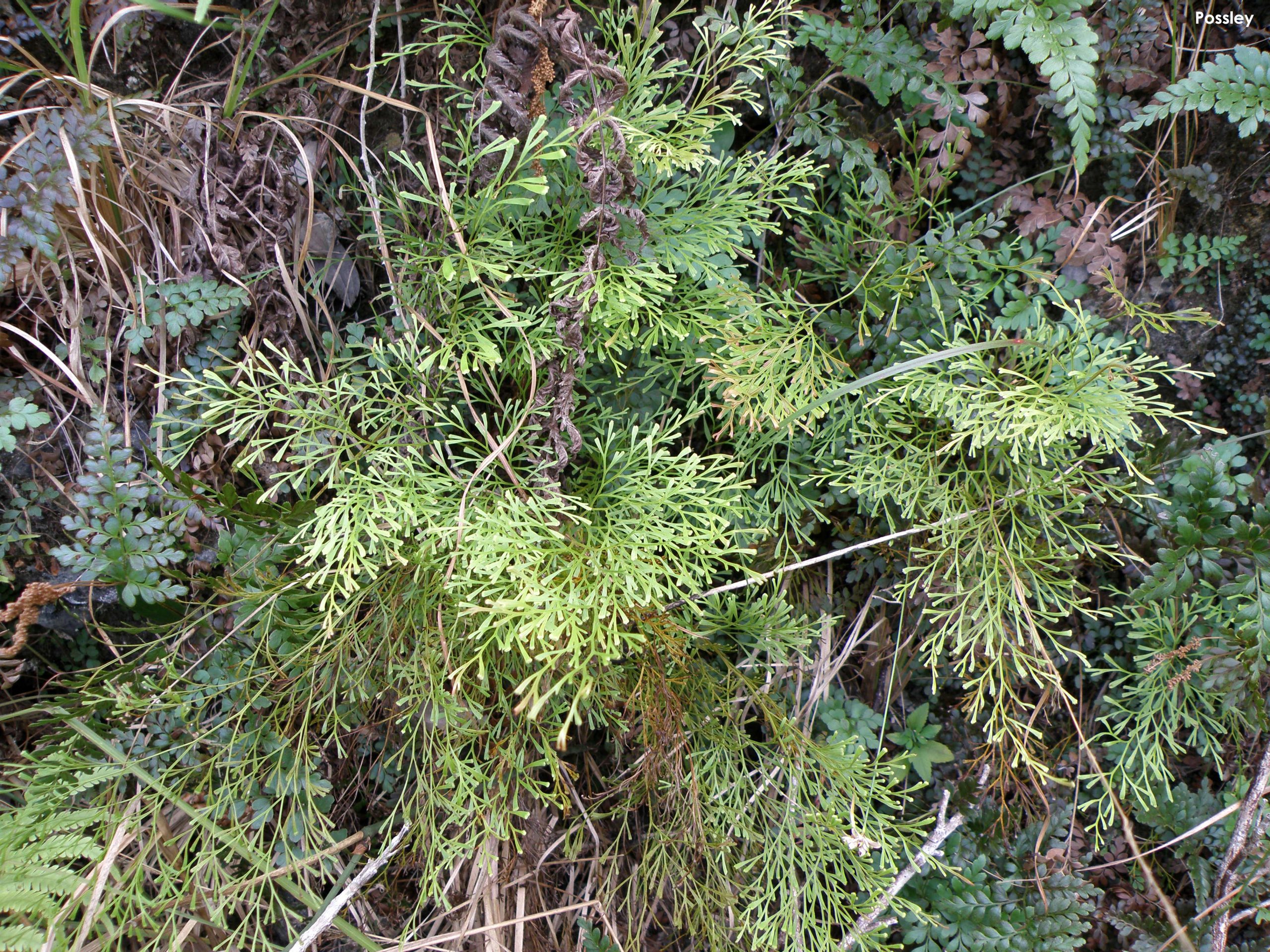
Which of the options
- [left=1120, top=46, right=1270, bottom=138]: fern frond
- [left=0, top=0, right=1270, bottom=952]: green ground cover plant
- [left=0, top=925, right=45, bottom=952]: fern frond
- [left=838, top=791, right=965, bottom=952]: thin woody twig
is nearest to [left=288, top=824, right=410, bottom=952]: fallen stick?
[left=0, top=0, right=1270, bottom=952]: green ground cover plant

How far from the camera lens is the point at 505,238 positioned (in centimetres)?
177

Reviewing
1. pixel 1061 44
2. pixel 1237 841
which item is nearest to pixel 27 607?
pixel 1061 44

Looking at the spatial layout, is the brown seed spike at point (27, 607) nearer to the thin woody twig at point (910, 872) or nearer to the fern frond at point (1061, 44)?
the thin woody twig at point (910, 872)

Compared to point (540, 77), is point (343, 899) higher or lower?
lower

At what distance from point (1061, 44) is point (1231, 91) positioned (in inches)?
19.5

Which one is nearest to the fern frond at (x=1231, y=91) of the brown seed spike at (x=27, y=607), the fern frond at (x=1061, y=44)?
the fern frond at (x=1061, y=44)

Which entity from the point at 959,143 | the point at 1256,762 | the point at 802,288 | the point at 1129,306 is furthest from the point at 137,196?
the point at 1256,762

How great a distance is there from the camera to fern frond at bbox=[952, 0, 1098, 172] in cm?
175

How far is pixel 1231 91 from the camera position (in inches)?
74.5

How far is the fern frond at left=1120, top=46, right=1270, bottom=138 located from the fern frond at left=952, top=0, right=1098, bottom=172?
0.93 ft

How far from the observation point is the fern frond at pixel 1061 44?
1.75 metres

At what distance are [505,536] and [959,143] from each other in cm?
152

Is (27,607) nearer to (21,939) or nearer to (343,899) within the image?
(21,939)

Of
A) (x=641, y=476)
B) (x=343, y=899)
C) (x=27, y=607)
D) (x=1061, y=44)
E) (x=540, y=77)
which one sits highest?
(x=1061, y=44)
